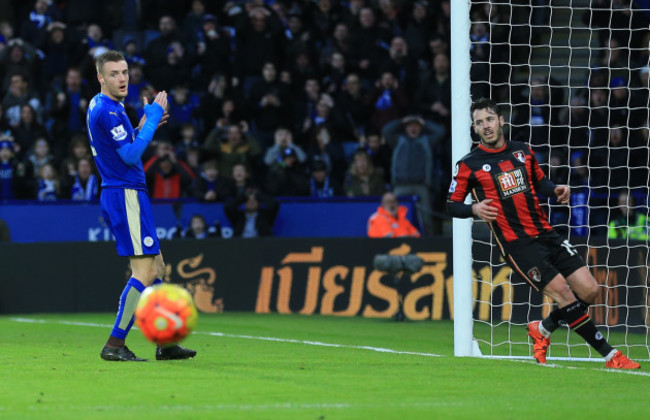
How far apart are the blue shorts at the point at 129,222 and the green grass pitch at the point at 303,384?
0.83m

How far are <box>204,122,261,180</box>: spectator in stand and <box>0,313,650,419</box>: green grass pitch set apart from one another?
20.5 ft

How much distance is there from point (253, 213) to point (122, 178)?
785cm

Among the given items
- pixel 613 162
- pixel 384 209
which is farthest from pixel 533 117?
pixel 384 209

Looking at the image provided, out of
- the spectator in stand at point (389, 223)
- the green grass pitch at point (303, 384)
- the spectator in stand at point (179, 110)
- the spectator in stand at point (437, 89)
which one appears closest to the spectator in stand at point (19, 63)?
the spectator in stand at point (179, 110)

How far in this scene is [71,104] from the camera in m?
18.3

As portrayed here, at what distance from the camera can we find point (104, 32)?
20.1 metres

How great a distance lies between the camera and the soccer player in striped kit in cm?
882

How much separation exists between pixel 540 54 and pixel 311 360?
1058 centimetres

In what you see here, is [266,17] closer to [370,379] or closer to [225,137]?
[225,137]

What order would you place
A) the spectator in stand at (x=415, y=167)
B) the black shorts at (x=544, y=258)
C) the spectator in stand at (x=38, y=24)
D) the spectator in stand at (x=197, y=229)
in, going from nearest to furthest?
the black shorts at (x=544, y=258)
the spectator in stand at (x=197, y=229)
the spectator in stand at (x=415, y=167)
the spectator in stand at (x=38, y=24)

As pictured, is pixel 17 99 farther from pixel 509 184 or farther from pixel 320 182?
pixel 509 184

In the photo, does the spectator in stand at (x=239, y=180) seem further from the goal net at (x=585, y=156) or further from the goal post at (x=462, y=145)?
the goal post at (x=462, y=145)

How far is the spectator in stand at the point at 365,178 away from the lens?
55.0 feet

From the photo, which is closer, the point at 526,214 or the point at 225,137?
the point at 526,214
